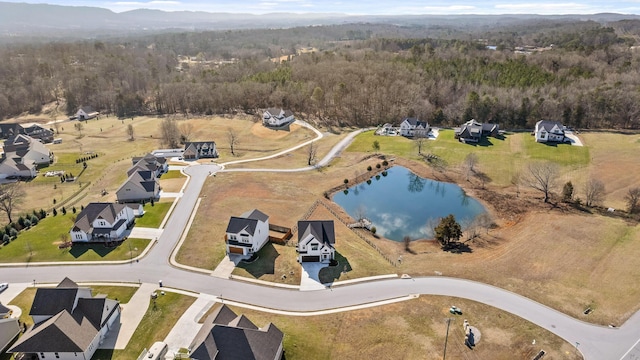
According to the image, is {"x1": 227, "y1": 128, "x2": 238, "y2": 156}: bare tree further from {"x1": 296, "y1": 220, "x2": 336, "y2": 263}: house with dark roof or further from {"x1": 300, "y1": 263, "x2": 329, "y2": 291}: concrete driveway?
{"x1": 300, "y1": 263, "x2": 329, "y2": 291}: concrete driveway

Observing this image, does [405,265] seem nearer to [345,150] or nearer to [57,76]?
[345,150]

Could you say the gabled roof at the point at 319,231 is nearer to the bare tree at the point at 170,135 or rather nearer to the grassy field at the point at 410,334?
the grassy field at the point at 410,334

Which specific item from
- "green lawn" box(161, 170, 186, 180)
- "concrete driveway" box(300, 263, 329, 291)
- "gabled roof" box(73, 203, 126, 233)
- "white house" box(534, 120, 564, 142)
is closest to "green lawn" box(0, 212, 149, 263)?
"gabled roof" box(73, 203, 126, 233)

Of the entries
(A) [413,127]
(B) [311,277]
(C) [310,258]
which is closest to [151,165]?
(C) [310,258]

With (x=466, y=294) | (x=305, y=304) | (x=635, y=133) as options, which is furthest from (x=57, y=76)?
(x=635, y=133)

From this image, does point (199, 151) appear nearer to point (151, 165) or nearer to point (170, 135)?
point (151, 165)

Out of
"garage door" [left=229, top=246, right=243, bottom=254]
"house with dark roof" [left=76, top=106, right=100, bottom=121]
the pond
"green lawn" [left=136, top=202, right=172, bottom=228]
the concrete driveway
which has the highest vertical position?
"house with dark roof" [left=76, top=106, right=100, bottom=121]
